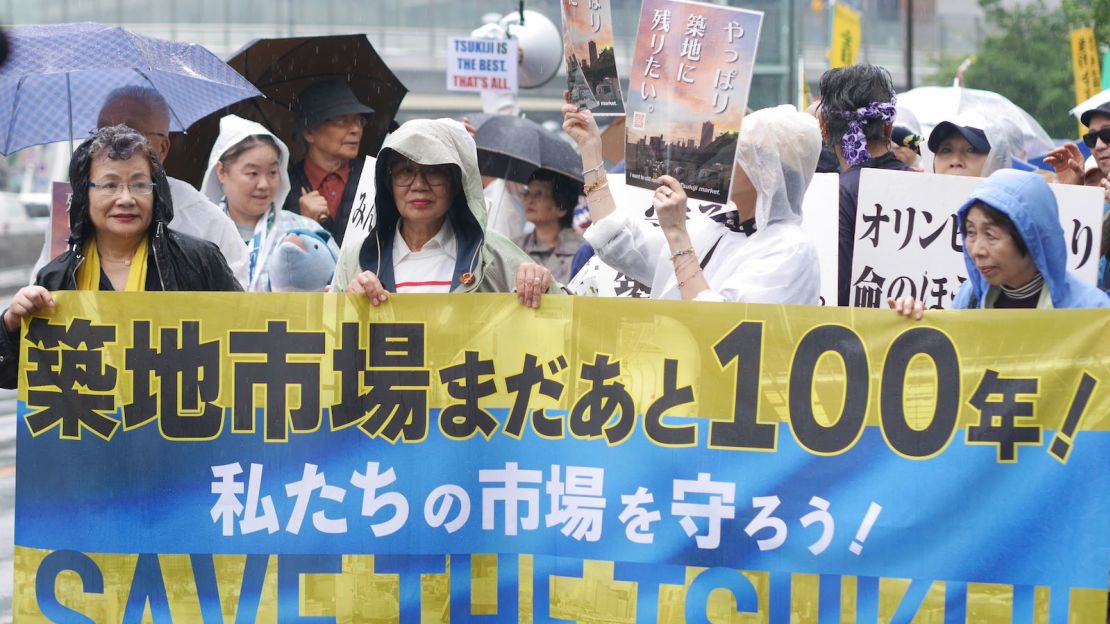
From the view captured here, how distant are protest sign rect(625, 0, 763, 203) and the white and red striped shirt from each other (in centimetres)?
59

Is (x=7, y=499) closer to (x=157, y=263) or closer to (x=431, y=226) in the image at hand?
(x=157, y=263)

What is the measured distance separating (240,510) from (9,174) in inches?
932

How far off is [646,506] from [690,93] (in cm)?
127

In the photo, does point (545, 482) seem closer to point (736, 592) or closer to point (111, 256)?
point (736, 592)

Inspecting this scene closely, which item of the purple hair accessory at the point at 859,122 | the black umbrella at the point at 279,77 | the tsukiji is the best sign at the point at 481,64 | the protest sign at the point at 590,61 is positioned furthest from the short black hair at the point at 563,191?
the tsukiji is the best sign at the point at 481,64

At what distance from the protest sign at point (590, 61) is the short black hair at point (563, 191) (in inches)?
102

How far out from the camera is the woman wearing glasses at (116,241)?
13.3 ft

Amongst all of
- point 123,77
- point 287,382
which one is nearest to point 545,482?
point 287,382

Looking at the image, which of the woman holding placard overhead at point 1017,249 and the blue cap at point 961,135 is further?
the blue cap at point 961,135

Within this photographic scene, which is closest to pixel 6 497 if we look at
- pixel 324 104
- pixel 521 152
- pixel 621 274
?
pixel 324 104

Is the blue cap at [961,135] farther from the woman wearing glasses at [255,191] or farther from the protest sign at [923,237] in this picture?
the woman wearing glasses at [255,191]

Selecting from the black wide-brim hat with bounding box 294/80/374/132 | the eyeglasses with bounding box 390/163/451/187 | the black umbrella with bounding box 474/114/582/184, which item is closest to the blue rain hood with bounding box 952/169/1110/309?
the eyeglasses with bounding box 390/163/451/187

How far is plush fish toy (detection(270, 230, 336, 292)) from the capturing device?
16.8 feet

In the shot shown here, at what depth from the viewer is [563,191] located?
7.16 m
